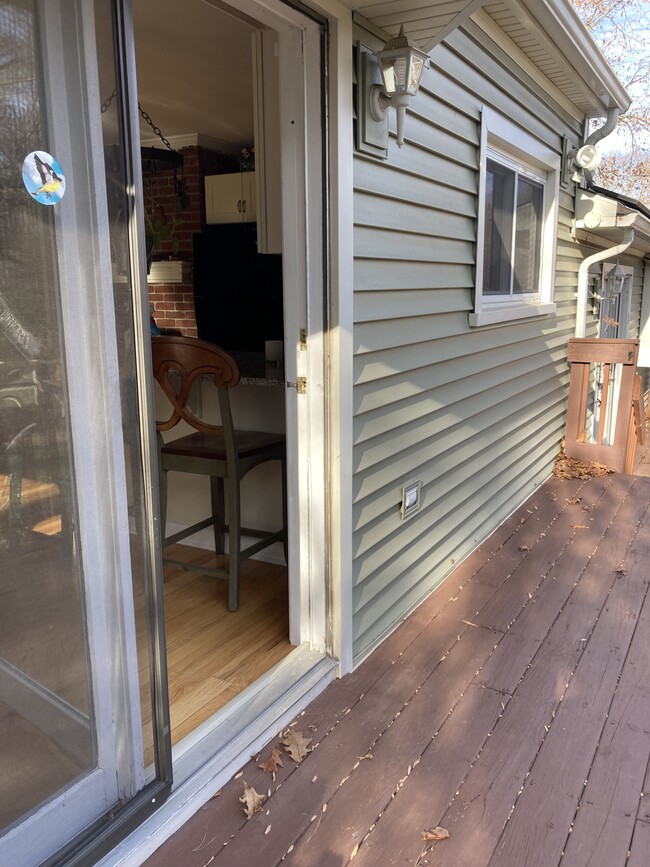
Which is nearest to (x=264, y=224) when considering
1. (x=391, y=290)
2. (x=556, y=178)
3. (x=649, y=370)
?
(x=391, y=290)

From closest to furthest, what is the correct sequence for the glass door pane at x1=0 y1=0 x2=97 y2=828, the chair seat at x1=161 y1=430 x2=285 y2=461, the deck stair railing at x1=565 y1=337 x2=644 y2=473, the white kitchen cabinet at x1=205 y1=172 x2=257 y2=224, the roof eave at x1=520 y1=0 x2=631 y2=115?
the glass door pane at x1=0 y1=0 x2=97 y2=828, the chair seat at x1=161 y1=430 x2=285 y2=461, the roof eave at x1=520 y1=0 x2=631 y2=115, the white kitchen cabinet at x1=205 y1=172 x2=257 y2=224, the deck stair railing at x1=565 y1=337 x2=644 y2=473

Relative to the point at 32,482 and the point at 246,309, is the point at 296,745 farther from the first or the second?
the point at 246,309

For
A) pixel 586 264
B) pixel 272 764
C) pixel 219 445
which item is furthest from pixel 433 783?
pixel 586 264

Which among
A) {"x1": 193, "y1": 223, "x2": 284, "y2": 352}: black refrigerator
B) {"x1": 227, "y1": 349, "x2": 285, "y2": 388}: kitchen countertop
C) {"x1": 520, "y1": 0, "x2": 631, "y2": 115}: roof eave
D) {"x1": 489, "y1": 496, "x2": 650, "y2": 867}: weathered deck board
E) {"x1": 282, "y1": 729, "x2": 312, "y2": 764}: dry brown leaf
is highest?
{"x1": 520, "y1": 0, "x2": 631, "y2": 115}: roof eave

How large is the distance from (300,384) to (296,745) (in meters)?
1.10

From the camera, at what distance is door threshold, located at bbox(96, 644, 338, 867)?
1.68 metres

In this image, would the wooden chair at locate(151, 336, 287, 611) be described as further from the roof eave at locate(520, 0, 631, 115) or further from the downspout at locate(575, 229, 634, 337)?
the downspout at locate(575, 229, 634, 337)

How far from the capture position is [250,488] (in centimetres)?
341

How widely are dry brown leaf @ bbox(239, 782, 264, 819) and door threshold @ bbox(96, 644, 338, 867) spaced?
0.28 ft

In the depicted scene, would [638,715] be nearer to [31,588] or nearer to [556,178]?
[31,588]

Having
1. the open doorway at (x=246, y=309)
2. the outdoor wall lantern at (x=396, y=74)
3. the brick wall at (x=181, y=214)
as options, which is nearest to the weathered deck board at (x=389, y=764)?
the open doorway at (x=246, y=309)

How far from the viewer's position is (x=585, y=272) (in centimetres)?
570

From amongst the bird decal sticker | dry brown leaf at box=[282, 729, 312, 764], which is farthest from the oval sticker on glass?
dry brown leaf at box=[282, 729, 312, 764]

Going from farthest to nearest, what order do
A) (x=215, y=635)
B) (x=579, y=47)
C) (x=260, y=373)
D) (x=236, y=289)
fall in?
(x=236, y=289) → (x=579, y=47) → (x=260, y=373) → (x=215, y=635)
